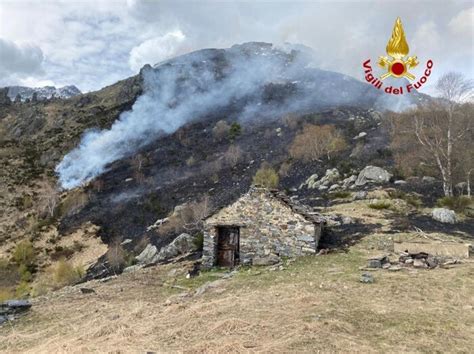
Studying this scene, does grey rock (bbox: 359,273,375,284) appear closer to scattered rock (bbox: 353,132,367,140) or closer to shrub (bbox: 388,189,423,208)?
shrub (bbox: 388,189,423,208)

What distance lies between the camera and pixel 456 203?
68.7ft

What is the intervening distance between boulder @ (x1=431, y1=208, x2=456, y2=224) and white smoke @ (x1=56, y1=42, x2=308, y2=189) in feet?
102

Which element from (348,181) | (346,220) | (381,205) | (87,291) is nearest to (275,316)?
(87,291)

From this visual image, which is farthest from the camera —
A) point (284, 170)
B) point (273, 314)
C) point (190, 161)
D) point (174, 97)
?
point (174, 97)

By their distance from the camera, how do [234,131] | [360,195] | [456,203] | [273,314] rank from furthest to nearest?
[234,131] → [360,195] → [456,203] → [273,314]

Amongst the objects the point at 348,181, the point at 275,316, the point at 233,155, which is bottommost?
the point at 275,316

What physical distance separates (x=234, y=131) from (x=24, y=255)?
26.9 meters

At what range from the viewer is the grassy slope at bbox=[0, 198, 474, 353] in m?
7.57

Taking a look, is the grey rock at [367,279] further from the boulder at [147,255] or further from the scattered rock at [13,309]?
the boulder at [147,255]

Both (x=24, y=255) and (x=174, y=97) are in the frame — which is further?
(x=174, y=97)

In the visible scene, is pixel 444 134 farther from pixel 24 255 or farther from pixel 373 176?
pixel 24 255

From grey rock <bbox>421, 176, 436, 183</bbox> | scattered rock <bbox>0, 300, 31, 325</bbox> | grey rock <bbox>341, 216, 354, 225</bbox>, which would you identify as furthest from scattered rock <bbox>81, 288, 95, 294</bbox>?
grey rock <bbox>421, 176, 436, 183</bbox>

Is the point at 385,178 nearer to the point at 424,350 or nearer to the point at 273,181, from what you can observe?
the point at 273,181

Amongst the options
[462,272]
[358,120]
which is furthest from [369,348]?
[358,120]
